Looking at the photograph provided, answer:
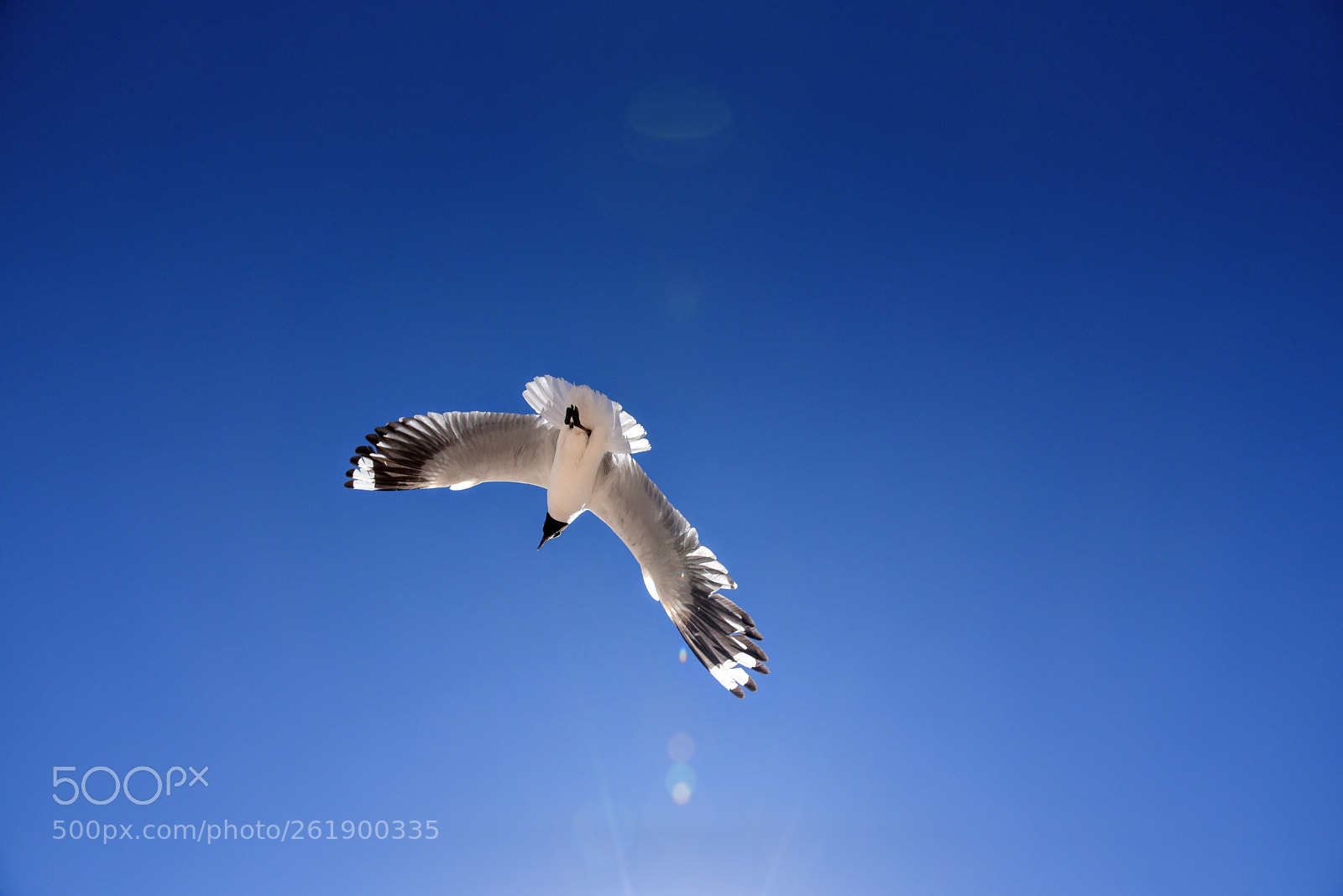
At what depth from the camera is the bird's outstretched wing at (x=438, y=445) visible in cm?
396

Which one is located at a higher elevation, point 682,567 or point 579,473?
point 579,473

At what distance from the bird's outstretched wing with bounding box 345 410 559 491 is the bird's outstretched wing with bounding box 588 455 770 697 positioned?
0.39m

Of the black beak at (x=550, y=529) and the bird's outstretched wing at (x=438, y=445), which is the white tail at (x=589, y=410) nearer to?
the bird's outstretched wing at (x=438, y=445)

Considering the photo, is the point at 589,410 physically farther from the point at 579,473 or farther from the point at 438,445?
the point at 438,445

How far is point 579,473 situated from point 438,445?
0.76 metres

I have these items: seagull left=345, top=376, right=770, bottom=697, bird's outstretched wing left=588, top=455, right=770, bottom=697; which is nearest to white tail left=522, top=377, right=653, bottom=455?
seagull left=345, top=376, right=770, bottom=697

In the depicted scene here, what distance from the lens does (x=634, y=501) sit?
406 centimetres

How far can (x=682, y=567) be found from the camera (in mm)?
4172

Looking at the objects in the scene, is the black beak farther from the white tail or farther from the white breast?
the white tail

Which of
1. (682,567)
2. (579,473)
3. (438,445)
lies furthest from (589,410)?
(682,567)

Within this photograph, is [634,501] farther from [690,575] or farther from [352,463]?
[352,463]

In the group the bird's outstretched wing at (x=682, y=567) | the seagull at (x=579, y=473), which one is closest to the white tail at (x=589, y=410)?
the seagull at (x=579, y=473)

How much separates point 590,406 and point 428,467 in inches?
37.2

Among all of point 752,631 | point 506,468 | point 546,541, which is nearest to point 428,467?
point 506,468
